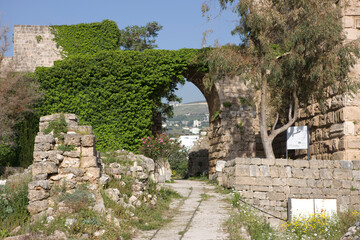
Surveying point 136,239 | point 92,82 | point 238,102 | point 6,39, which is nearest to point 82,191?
point 136,239

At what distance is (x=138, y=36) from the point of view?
1032 inches

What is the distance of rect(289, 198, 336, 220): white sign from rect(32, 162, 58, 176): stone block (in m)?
6.66

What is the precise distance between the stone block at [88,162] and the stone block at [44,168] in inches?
22.5

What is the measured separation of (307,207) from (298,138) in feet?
11.2

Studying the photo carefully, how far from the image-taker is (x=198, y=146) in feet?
76.3

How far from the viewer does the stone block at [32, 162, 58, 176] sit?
8492mm

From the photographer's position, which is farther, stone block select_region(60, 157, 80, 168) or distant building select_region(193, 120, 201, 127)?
distant building select_region(193, 120, 201, 127)

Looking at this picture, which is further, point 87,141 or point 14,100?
point 14,100

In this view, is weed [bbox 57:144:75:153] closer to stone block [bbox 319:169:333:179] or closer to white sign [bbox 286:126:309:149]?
stone block [bbox 319:169:333:179]

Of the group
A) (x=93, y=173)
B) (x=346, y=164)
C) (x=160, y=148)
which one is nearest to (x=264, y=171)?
(x=346, y=164)

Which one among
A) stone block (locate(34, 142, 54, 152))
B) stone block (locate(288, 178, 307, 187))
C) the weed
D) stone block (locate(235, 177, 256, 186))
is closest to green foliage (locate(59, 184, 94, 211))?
the weed

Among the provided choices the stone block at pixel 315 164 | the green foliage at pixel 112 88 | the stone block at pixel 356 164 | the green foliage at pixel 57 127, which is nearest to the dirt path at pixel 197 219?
the stone block at pixel 315 164

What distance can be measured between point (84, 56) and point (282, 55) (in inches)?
306

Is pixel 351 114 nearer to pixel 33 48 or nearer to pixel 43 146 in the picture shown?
pixel 43 146
